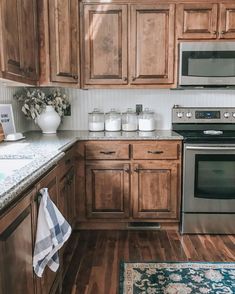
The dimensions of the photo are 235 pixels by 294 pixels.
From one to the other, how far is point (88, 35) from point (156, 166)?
4.49ft

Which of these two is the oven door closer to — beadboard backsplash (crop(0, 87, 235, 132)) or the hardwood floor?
the hardwood floor

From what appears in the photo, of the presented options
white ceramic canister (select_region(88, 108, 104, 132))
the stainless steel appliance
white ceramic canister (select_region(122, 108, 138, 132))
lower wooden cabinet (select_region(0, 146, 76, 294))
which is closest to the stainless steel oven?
the stainless steel appliance

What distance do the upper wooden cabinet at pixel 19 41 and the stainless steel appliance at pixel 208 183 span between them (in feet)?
4.68

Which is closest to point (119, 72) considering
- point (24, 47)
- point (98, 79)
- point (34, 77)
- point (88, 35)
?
point (98, 79)

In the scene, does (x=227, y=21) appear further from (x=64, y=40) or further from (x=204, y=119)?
(x=64, y=40)

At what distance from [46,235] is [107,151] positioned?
152cm

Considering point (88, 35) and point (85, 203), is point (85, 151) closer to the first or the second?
point (85, 203)

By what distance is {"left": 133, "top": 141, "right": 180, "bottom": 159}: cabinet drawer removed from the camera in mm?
2922

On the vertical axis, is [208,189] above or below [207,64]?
below

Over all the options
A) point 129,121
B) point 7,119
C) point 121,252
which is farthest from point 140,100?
point 121,252

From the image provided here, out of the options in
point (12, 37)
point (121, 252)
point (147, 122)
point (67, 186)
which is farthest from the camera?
point (147, 122)

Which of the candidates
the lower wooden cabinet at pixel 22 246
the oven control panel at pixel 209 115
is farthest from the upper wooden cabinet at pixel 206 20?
the lower wooden cabinet at pixel 22 246

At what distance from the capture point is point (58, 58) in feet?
8.82

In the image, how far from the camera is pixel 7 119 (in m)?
2.72
